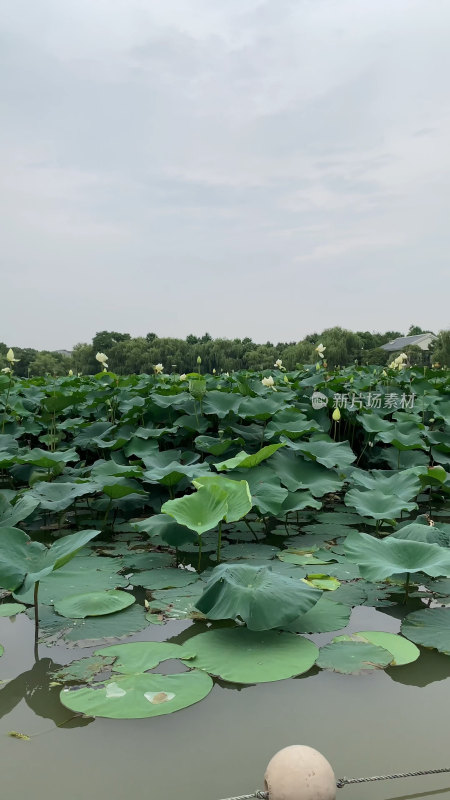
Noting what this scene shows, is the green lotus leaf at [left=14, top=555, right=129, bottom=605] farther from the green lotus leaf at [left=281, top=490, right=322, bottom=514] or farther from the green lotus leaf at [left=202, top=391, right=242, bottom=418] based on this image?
the green lotus leaf at [left=202, top=391, right=242, bottom=418]

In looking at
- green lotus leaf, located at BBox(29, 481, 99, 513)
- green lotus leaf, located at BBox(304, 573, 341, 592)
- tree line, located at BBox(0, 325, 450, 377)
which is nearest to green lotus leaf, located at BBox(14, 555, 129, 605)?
green lotus leaf, located at BBox(29, 481, 99, 513)

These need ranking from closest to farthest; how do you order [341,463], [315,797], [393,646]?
[315,797] → [393,646] → [341,463]

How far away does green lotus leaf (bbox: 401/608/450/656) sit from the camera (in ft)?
6.42

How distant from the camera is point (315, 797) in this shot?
114cm

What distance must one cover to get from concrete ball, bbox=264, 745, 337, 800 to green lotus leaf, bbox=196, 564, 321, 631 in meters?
0.64

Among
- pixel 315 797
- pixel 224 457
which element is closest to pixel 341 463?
pixel 224 457

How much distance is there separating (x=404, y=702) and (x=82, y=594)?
1255 mm

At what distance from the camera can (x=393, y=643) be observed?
1.95 m

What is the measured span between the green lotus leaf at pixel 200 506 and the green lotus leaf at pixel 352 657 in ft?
2.29

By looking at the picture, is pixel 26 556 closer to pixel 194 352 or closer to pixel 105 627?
pixel 105 627

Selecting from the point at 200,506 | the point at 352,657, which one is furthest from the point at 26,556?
the point at 352,657

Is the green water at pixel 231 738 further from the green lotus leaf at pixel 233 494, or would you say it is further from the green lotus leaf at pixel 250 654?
the green lotus leaf at pixel 233 494

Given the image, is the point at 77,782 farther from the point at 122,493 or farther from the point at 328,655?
the point at 122,493

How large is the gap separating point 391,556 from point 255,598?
0.59 metres
